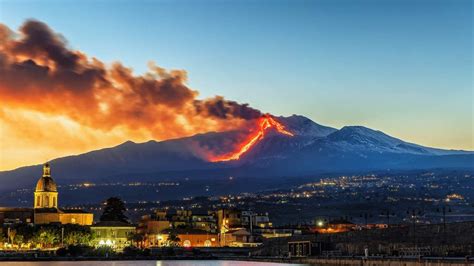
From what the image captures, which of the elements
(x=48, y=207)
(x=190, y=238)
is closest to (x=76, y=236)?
(x=48, y=207)

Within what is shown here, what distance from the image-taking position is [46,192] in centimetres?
16312

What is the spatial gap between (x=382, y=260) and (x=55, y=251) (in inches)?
2739

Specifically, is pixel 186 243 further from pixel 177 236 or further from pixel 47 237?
pixel 47 237

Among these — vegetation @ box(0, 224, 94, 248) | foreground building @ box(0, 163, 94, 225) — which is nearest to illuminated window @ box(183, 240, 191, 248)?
vegetation @ box(0, 224, 94, 248)

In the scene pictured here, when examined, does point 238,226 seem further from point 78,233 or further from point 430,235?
point 430,235

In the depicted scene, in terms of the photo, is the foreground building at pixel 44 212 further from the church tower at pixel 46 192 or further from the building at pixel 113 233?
the building at pixel 113 233

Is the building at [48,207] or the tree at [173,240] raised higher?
the building at [48,207]

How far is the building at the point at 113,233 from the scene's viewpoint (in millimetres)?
157000

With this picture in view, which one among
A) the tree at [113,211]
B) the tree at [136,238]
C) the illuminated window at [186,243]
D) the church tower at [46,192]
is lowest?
the illuminated window at [186,243]

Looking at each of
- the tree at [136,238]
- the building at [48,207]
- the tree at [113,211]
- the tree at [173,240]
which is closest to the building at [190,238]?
the tree at [173,240]

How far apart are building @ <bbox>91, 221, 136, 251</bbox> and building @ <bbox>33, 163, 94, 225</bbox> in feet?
25.0

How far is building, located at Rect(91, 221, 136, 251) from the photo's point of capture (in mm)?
157000

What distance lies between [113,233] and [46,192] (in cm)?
1544

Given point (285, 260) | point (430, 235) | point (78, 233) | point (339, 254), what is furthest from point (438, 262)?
point (78, 233)
